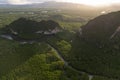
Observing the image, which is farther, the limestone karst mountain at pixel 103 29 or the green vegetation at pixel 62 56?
the limestone karst mountain at pixel 103 29

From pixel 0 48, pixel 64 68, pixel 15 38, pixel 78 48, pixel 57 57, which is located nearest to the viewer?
pixel 64 68

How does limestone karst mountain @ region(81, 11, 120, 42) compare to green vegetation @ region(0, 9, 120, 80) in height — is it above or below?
above

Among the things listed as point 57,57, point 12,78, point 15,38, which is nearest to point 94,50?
point 57,57

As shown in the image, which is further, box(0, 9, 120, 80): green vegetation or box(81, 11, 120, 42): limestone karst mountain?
box(81, 11, 120, 42): limestone karst mountain

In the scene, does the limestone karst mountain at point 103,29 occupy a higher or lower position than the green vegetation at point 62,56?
higher

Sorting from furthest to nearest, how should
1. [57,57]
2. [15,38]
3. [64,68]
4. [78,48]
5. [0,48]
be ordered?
[15,38]
[0,48]
[78,48]
[57,57]
[64,68]

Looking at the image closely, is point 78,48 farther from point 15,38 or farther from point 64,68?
point 15,38

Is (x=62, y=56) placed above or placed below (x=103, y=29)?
below

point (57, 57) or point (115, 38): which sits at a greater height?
point (115, 38)

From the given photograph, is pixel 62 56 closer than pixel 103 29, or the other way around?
pixel 62 56

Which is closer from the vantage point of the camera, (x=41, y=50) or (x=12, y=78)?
(x=12, y=78)
